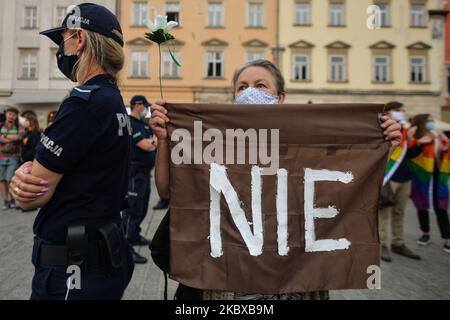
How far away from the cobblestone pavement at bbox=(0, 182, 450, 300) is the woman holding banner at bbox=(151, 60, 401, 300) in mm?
695

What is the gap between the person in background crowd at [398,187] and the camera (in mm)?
4520

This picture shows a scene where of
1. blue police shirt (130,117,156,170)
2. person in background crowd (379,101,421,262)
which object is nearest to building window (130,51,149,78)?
blue police shirt (130,117,156,170)

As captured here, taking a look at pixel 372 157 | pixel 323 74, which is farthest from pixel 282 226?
pixel 323 74

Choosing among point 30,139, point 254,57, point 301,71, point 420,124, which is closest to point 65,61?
point 254,57

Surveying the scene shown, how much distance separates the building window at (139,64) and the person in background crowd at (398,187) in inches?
123

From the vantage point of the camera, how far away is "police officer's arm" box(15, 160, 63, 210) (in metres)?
1.32

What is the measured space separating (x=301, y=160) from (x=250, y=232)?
408 mm

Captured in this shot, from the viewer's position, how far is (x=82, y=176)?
1.42 meters

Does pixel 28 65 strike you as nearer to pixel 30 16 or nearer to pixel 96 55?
pixel 30 16

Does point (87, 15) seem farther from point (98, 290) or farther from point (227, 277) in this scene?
point (227, 277)

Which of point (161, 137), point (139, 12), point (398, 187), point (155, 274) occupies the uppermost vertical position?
point (139, 12)

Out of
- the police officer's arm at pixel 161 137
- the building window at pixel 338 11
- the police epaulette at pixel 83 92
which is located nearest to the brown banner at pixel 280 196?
the police officer's arm at pixel 161 137

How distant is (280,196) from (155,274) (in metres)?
2.45

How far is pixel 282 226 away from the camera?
1.62 metres
